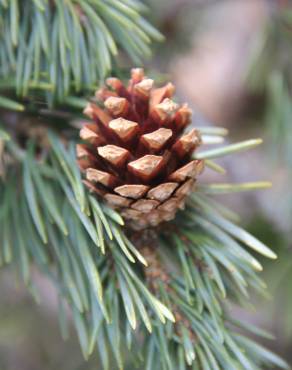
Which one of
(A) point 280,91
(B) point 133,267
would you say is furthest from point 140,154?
(A) point 280,91

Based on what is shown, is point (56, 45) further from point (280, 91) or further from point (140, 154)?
point (280, 91)

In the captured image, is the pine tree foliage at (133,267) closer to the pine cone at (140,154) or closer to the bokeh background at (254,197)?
the pine cone at (140,154)

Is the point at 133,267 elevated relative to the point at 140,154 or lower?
lower

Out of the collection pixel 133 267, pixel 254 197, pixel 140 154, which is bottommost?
pixel 254 197

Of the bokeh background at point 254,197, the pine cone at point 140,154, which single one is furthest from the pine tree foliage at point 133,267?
the bokeh background at point 254,197

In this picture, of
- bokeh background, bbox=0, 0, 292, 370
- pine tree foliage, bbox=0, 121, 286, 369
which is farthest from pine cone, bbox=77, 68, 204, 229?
bokeh background, bbox=0, 0, 292, 370

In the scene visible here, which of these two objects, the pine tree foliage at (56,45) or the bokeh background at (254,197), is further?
the bokeh background at (254,197)

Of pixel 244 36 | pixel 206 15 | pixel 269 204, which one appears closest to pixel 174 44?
pixel 206 15
